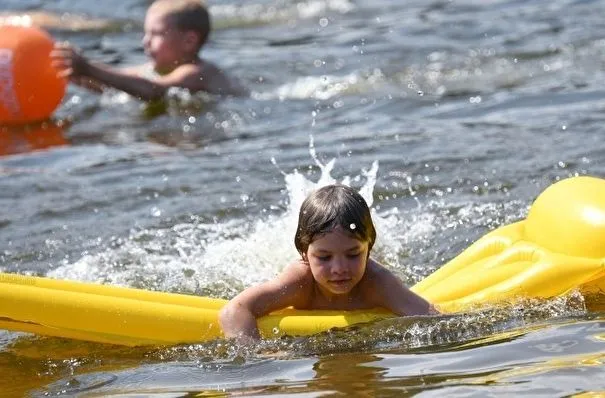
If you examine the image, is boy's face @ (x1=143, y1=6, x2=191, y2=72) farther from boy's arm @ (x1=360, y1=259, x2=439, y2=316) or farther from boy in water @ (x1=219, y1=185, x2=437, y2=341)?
boy's arm @ (x1=360, y1=259, x2=439, y2=316)

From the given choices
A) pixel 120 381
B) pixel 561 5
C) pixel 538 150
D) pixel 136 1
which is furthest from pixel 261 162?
pixel 136 1

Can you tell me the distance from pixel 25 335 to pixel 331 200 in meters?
1.45

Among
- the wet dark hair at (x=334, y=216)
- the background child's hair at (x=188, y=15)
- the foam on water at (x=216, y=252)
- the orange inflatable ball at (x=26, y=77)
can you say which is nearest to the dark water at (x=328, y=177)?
the foam on water at (x=216, y=252)

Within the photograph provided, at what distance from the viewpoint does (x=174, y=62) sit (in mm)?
9633

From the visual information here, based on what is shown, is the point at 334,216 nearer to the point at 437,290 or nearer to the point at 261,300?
the point at 261,300

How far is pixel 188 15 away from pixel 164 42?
278 millimetres

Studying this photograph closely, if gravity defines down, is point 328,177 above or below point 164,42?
below

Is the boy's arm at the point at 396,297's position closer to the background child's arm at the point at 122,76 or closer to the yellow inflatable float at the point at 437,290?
the yellow inflatable float at the point at 437,290

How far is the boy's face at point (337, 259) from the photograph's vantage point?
4.72m

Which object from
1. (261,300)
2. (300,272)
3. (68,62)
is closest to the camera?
(261,300)

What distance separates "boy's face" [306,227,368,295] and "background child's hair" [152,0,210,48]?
4997 mm

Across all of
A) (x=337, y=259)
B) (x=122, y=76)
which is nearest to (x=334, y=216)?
(x=337, y=259)

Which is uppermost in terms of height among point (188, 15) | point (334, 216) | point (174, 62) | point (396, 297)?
point (188, 15)

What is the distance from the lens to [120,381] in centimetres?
455
